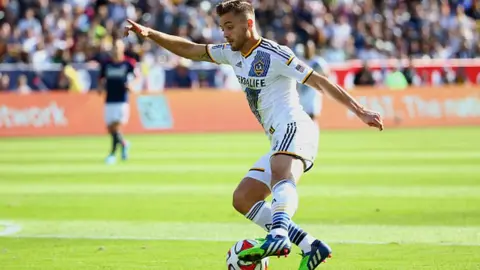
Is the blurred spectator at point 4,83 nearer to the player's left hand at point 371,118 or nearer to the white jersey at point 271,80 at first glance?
the white jersey at point 271,80

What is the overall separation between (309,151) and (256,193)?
50 centimetres

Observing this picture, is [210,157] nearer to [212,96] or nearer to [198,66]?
[212,96]

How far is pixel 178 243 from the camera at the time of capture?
9.08 meters

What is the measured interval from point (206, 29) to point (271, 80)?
23.4 meters

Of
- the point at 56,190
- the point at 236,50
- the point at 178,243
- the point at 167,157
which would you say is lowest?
the point at 167,157

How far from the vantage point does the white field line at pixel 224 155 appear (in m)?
17.9

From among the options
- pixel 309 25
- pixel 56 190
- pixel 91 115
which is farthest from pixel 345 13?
pixel 56 190

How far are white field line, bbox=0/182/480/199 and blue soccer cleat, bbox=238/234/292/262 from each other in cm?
608

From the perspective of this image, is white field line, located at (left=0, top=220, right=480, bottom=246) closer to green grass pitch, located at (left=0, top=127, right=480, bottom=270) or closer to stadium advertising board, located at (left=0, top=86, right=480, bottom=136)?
green grass pitch, located at (left=0, top=127, right=480, bottom=270)

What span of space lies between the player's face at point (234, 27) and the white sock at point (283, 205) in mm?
1092

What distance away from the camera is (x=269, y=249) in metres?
6.45

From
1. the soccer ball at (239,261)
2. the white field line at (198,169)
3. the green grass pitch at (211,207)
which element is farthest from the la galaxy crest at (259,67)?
the white field line at (198,169)

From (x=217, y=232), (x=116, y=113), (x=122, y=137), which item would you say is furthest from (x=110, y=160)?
(x=217, y=232)

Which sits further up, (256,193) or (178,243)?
(256,193)
